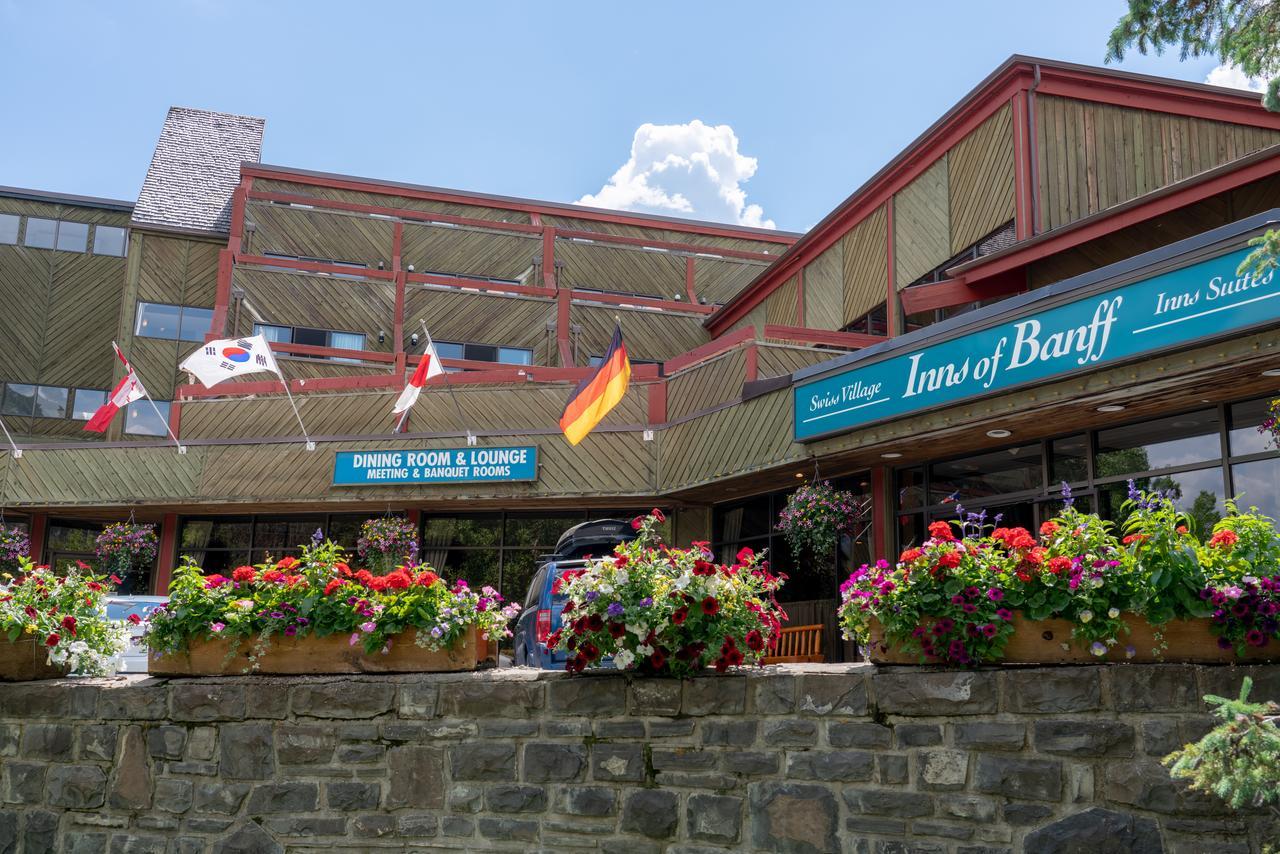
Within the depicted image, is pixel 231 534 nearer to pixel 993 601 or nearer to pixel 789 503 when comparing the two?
pixel 789 503

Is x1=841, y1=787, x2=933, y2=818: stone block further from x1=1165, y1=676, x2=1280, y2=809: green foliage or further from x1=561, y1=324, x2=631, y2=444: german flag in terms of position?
x1=561, y1=324, x2=631, y2=444: german flag

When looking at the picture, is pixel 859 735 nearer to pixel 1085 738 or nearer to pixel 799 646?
pixel 1085 738

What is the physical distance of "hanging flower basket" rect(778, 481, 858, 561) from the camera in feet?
47.2

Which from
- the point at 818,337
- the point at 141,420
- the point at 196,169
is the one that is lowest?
the point at 818,337

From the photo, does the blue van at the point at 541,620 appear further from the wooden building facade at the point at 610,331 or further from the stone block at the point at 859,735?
the wooden building facade at the point at 610,331

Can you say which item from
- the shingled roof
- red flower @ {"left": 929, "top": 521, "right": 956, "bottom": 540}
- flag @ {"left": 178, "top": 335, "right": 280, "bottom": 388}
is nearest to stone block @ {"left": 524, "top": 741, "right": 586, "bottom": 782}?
red flower @ {"left": 929, "top": 521, "right": 956, "bottom": 540}

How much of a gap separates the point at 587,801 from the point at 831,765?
1.36m

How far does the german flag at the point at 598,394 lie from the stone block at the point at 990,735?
9.45 m

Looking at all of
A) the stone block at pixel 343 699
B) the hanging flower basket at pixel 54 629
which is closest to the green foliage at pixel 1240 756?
the stone block at pixel 343 699

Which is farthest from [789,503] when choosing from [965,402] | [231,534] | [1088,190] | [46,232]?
[46,232]

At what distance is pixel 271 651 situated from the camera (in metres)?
7.05

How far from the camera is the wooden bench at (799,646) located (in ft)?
48.6

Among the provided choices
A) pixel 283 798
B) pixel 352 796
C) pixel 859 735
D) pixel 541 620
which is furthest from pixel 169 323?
pixel 859 735

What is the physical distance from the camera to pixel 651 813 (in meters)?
6.23
